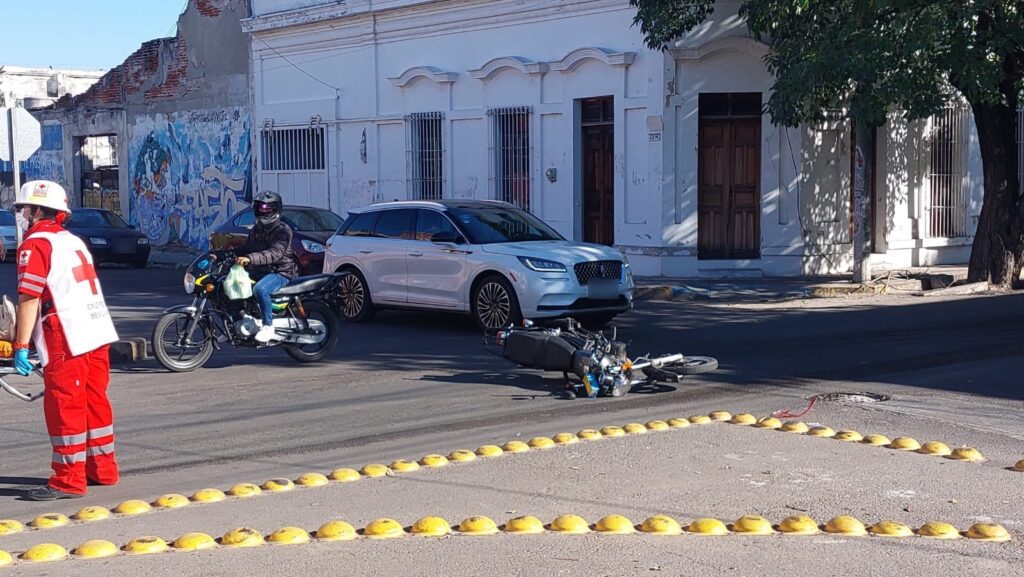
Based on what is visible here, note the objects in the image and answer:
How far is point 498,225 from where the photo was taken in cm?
1571

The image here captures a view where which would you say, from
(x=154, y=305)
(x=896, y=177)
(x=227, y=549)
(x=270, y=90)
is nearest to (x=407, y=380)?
(x=227, y=549)

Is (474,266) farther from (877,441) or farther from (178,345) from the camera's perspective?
(877,441)

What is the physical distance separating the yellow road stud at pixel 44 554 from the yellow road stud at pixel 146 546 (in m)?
0.31

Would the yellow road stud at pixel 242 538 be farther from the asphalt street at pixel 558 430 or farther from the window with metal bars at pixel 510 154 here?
the window with metal bars at pixel 510 154

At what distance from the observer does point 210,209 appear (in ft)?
108

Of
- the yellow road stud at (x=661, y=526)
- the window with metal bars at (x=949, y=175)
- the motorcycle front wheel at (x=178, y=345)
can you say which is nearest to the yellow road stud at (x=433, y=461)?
the yellow road stud at (x=661, y=526)

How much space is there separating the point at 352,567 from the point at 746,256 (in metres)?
17.1

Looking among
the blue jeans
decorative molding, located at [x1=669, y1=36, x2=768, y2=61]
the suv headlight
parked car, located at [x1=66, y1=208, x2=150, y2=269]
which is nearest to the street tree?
decorative molding, located at [x1=669, y1=36, x2=768, y2=61]

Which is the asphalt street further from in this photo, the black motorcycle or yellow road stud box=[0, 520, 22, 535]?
the black motorcycle

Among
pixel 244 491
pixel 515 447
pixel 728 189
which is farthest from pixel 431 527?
pixel 728 189

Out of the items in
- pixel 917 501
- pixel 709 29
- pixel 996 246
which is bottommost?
pixel 917 501

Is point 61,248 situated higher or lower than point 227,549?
higher

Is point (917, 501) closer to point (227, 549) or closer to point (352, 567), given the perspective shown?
point (352, 567)

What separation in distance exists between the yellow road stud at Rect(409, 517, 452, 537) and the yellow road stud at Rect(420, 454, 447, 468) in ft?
5.04
